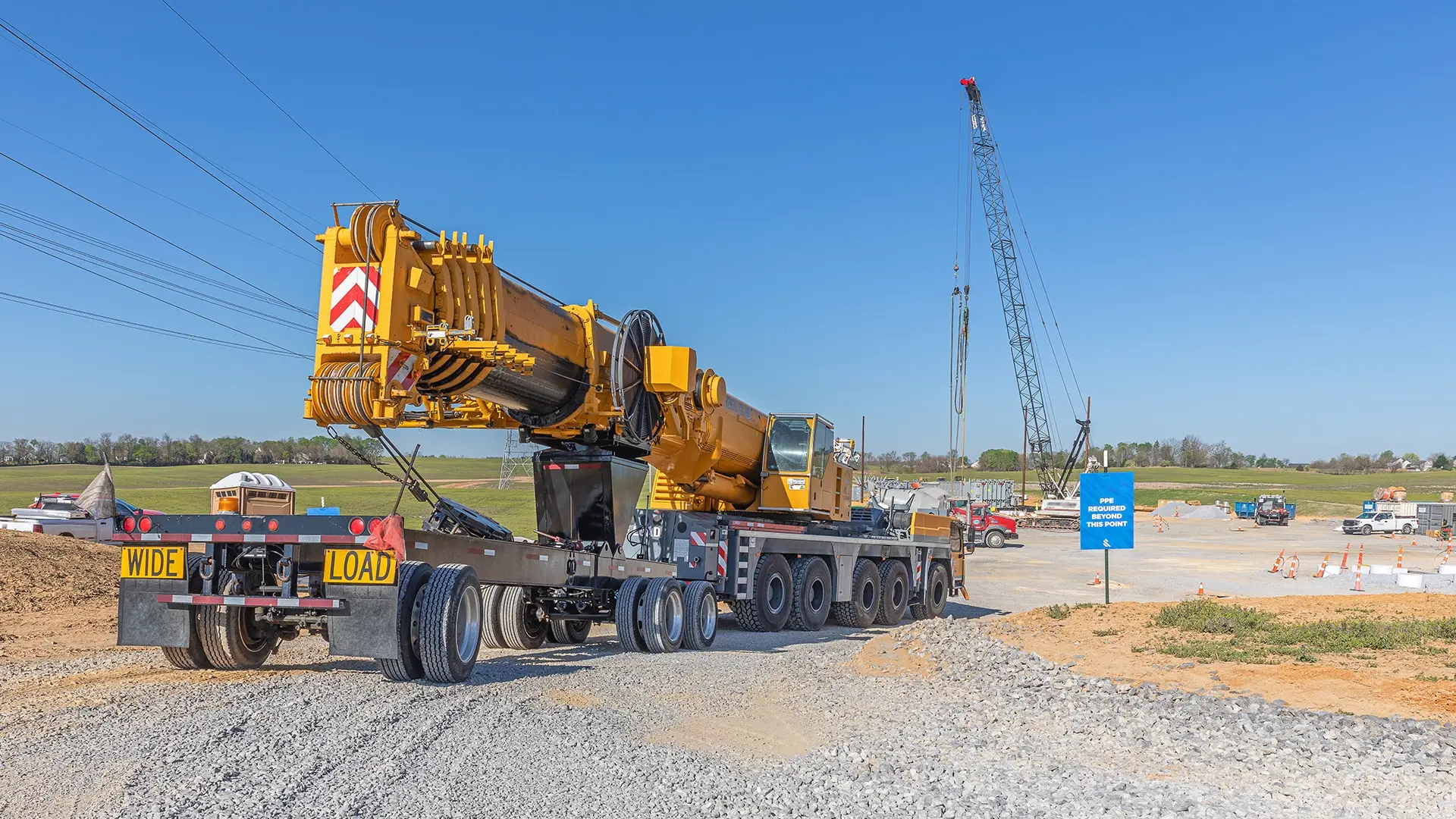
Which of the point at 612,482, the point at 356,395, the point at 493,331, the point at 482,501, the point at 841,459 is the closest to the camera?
the point at 356,395

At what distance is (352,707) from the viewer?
7816 mm

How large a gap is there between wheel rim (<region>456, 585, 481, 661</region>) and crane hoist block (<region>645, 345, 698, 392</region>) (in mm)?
4141

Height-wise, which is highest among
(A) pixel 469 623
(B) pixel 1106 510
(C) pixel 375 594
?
(B) pixel 1106 510

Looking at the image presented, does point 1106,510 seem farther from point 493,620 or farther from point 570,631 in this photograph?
point 493,620

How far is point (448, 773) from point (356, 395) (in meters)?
3.55

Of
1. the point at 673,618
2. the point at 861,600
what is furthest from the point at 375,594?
the point at 861,600

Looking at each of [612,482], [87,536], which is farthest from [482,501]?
[612,482]

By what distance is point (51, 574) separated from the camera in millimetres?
19125

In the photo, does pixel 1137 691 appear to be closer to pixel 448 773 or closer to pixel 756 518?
pixel 448 773

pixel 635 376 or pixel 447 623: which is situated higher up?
pixel 635 376

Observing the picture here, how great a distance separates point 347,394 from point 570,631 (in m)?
6.57

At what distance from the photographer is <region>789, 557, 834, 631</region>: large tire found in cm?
1816

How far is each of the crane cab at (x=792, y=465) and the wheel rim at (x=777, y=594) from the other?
4.27 ft

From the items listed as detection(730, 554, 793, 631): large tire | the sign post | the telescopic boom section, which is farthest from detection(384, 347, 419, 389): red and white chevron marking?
the sign post
